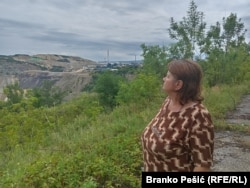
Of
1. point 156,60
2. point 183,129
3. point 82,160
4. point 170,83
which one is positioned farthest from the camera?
point 156,60

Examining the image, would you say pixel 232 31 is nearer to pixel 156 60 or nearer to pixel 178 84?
pixel 156 60

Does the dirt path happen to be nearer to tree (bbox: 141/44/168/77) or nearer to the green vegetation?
the green vegetation

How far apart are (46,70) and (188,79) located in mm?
105198

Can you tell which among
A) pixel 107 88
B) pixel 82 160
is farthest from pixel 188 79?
pixel 107 88

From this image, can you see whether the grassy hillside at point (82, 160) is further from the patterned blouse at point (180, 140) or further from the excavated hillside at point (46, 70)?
the excavated hillside at point (46, 70)

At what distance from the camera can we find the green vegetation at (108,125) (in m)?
3.82

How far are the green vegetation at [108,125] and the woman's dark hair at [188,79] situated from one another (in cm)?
157

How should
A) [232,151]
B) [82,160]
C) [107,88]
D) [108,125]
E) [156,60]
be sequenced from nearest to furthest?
[82,160], [232,151], [108,125], [156,60], [107,88]

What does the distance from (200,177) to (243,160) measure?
325 cm

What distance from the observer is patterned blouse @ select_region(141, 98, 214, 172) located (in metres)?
1.97

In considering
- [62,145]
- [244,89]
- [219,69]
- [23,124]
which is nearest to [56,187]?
[62,145]

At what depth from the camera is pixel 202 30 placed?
15.1 meters

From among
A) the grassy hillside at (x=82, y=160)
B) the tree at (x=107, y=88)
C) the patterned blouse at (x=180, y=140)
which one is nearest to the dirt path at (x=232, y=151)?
the grassy hillside at (x=82, y=160)

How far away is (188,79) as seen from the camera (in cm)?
210
